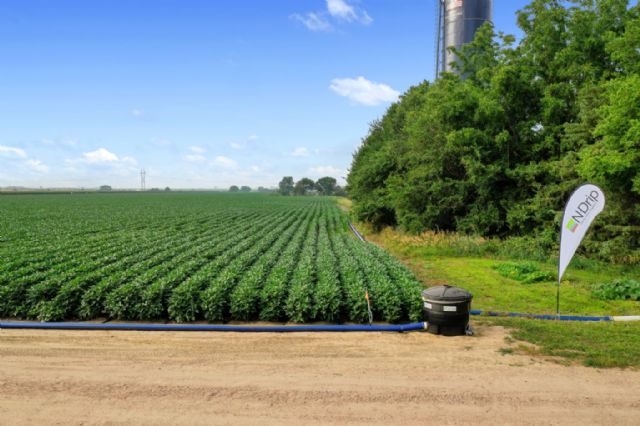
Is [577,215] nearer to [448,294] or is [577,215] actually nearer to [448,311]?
[448,294]

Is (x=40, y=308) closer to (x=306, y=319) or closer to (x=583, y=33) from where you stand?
(x=306, y=319)

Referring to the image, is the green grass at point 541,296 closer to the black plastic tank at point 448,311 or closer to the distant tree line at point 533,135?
the black plastic tank at point 448,311

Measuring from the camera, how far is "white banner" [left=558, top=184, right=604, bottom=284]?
33.9 ft

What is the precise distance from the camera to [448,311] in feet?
28.2

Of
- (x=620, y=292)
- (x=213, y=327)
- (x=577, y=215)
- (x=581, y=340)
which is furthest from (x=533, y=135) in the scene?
(x=213, y=327)

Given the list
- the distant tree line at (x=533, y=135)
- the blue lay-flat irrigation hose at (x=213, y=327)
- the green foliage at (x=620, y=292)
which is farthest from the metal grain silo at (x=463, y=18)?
the blue lay-flat irrigation hose at (x=213, y=327)

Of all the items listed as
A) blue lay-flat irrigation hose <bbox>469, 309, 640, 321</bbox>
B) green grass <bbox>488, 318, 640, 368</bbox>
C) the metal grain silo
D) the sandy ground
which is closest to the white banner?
blue lay-flat irrigation hose <bbox>469, 309, 640, 321</bbox>

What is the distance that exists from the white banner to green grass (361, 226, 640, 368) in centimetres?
183

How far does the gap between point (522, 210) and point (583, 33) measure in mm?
9481

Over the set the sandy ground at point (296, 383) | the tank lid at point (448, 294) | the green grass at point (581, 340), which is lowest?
the sandy ground at point (296, 383)

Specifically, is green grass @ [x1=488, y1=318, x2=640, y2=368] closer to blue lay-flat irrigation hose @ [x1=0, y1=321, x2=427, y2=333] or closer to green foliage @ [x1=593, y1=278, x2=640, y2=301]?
blue lay-flat irrigation hose @ [x1=0, y1=321, x2=427, y2=333]

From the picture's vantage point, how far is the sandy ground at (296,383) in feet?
17.9

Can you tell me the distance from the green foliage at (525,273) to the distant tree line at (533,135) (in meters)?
4.47

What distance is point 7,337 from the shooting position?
28.0 feet
